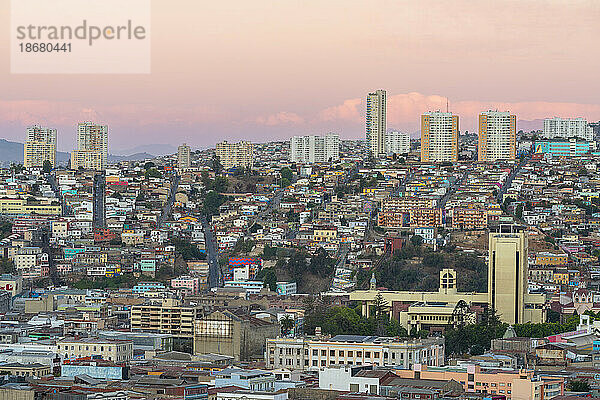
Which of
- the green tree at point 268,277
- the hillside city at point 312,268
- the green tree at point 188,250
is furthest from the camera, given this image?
the green tree at point 188,250

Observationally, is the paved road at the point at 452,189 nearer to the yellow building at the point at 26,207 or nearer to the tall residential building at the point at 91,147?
the yellow building at the point at 26,207

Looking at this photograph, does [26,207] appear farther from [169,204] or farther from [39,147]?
[39,147]

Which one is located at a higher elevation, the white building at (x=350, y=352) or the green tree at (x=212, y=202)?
the green tree at (x=212, y=202)

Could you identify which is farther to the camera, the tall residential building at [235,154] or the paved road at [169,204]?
the tall residential building at [235,154]

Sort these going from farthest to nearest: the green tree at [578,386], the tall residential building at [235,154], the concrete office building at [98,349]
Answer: the tall residential building at [235,154] < the concrete office building at [98,349] < the green tree at [578,386]

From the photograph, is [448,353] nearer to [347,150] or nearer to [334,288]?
[334,288]

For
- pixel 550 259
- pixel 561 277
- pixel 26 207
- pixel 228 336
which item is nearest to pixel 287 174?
pixel 26 207

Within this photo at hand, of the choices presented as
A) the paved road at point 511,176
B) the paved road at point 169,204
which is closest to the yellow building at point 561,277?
the paved road at point 511,176
